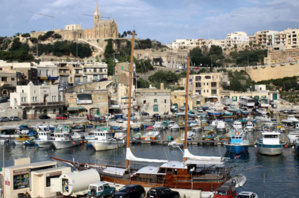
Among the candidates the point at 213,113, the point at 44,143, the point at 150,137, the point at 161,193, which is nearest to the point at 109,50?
the point at 213,113

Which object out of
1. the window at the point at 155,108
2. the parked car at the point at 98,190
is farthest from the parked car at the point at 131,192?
the window at the point at 155,108

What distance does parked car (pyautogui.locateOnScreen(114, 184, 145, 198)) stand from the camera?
669 inches

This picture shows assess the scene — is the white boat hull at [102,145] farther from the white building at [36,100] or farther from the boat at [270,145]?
the white building at [36,100]

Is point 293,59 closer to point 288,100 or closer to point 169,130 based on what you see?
point 288,100

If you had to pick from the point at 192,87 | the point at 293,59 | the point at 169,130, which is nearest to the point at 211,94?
the point at 192,87

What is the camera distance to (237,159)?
29.6 metres

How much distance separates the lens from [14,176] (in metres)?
17.9

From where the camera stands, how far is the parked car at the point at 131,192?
669 inches

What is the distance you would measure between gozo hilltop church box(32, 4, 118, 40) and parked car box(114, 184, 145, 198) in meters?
80.0

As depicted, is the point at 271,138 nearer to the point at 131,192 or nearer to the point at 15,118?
the point at 131,192

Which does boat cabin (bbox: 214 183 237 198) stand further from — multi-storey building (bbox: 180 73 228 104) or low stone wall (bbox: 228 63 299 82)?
low stone wall (bbox: 228 63 299 82)

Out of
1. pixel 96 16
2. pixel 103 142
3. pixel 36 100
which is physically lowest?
pixel 103 142

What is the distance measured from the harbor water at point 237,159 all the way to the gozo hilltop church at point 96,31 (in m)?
59.7

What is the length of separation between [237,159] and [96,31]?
73188 mm
